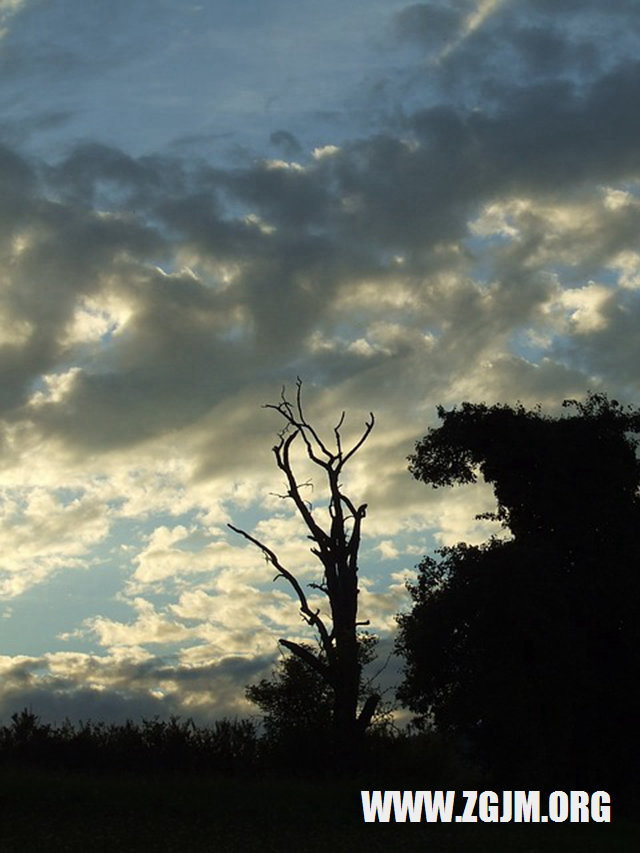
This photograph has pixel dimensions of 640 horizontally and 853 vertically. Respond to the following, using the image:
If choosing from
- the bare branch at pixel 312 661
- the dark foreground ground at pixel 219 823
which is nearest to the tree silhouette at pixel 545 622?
the dark foreground ground at pixel 219 823

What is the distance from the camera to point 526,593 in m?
37.4

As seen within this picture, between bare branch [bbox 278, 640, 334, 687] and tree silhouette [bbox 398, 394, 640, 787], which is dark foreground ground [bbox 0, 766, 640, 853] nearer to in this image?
tree silhouette [bbox 398, 394, 640, 787]

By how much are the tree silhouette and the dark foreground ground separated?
138 inches

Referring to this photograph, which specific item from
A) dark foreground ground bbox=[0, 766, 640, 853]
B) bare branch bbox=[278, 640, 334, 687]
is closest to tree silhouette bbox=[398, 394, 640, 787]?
dark foreground ground bbox=[0, 766, 640, 853]

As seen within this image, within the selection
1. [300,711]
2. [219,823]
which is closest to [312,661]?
[300,711]

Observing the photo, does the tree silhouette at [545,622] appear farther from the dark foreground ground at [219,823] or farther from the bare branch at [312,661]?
the bare branch at [312,661]

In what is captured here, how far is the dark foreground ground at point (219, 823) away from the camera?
27.1 metres

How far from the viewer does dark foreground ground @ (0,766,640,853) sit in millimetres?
27078

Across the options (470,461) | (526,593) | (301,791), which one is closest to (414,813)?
(301,791)

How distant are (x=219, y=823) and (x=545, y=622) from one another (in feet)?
44.9

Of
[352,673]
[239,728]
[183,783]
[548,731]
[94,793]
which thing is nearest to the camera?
[94,793]

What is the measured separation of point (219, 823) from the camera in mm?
30359

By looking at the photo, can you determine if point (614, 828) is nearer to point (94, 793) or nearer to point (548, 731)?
point (548, 731)

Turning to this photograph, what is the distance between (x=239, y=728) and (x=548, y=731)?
42.5 feet
